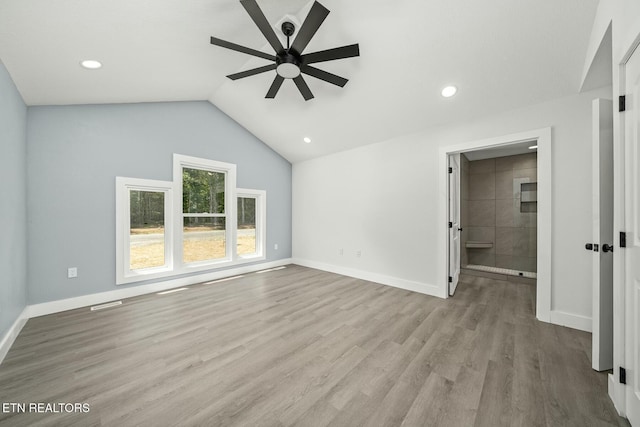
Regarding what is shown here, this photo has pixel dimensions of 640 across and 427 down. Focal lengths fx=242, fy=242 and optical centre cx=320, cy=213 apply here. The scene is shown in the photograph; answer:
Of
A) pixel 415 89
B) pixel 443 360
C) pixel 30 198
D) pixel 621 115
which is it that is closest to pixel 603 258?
pixel 621 115

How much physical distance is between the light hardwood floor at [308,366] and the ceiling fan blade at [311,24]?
259 centimetres

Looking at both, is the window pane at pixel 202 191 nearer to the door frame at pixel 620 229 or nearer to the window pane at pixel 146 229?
the window pane at pixel 146 229

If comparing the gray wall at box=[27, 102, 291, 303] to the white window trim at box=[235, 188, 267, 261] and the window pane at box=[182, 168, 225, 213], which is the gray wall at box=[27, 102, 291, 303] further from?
the white window trim at box=[235, 188, 267, 261]

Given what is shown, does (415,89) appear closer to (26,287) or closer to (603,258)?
(603,258)

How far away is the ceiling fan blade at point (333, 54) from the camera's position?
6.54 ft

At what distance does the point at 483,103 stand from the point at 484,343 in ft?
8.81

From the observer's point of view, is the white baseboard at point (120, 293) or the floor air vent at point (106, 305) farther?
the floor air vent at point (106, 305)

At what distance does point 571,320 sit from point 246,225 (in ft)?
16.5

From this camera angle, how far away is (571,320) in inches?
100

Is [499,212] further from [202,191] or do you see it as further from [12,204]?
[12,204]

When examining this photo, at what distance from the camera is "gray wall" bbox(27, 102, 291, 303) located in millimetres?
2902

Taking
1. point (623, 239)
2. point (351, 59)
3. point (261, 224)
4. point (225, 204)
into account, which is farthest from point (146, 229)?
point (623, 239)

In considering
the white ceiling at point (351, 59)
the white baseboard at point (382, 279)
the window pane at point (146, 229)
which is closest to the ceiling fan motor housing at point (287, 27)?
the white ceiling at point (351, 59)

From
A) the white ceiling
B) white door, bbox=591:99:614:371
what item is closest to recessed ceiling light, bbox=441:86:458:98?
the white ceiling
